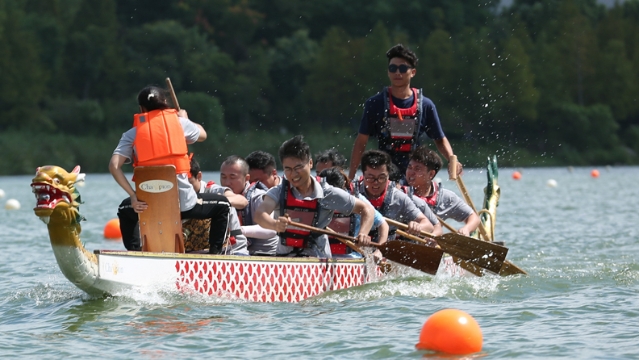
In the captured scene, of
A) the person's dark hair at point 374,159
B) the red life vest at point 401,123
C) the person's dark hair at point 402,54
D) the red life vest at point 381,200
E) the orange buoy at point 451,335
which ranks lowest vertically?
the orange buoy at point 451,335

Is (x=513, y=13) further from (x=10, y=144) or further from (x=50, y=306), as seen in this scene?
(x=50, y=306)

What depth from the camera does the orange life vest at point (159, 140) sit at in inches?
311

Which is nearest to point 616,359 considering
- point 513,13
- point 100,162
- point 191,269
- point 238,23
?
point 191,269

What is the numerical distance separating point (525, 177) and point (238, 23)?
25.5 metres

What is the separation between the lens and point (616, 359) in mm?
6766

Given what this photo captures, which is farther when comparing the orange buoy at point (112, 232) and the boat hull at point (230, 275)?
the orange buoy at point (112, 232)

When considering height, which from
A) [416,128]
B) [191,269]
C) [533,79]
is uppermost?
[533,79]

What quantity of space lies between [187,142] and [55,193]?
136cm

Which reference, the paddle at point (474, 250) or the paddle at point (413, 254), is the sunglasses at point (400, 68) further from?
the paddle at point (413, 254)

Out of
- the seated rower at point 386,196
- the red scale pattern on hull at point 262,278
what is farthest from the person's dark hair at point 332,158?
the red scale pattern on hull at point 262,278

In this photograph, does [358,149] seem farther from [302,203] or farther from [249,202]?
[302,203]

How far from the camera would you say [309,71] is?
57.8 metres

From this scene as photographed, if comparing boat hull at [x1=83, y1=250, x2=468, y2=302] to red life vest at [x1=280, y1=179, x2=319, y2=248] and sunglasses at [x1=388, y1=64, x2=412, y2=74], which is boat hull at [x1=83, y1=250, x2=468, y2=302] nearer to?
red life vest at [x1=280, y1=179, x2=319, y2=248]

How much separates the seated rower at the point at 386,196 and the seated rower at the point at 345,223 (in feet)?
0.68
